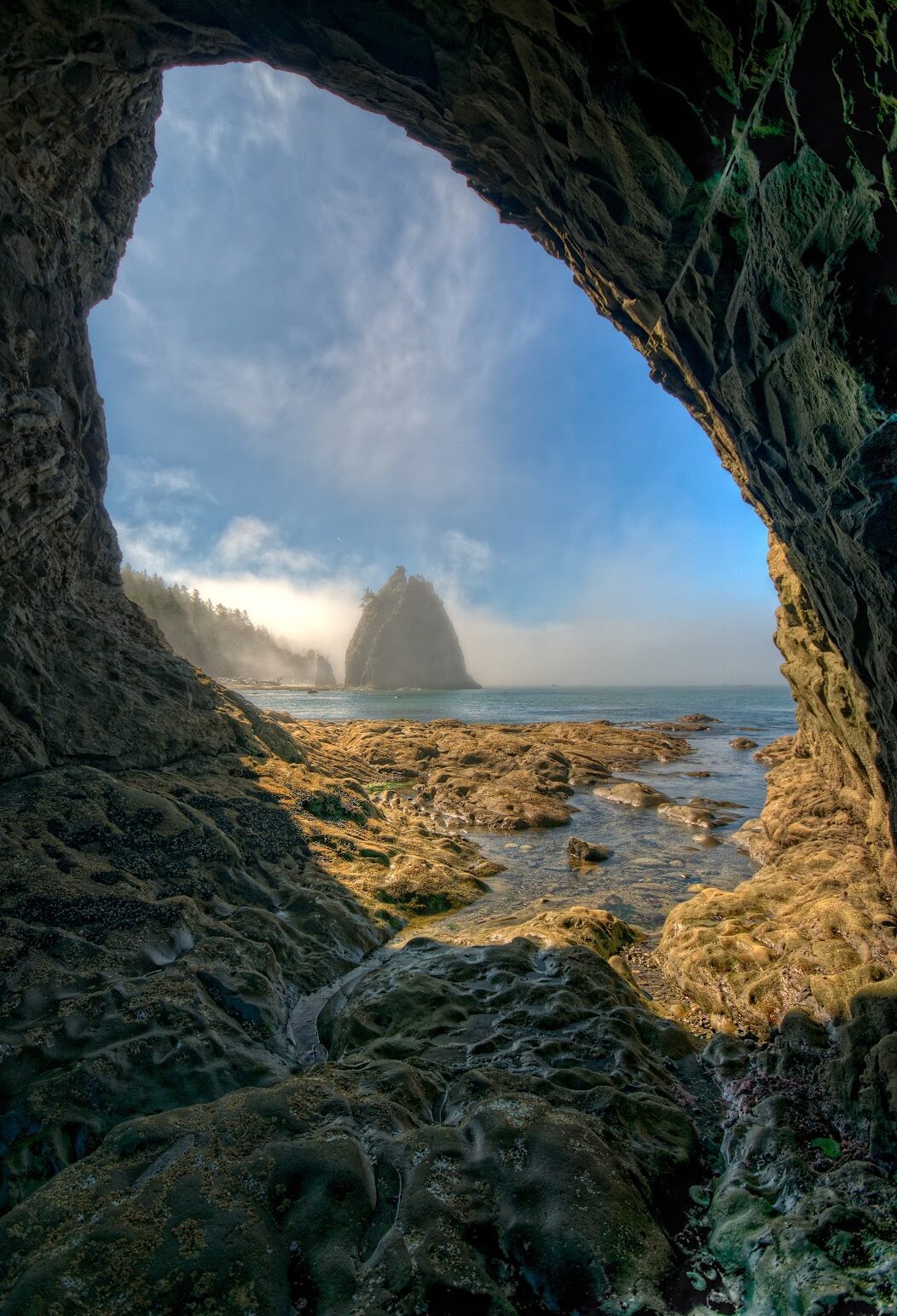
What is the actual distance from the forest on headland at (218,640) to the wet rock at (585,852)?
82648mm

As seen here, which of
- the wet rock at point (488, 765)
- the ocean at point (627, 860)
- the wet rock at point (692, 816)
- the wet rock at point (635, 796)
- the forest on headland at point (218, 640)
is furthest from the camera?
the forest on headland at point (218, 640)

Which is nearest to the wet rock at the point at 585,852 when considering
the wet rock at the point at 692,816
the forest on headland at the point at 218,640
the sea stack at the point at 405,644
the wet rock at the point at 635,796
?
the wet rock at the point at 692,816

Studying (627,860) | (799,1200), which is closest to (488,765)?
(627,860)

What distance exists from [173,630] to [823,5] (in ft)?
361

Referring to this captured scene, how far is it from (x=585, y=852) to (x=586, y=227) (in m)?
13.3

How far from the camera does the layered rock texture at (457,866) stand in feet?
10.8

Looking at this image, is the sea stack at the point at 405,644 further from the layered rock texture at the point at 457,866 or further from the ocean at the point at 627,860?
the layered rock texture at the point at 457,866

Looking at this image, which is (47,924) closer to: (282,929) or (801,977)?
(282,929)

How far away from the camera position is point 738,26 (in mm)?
5590

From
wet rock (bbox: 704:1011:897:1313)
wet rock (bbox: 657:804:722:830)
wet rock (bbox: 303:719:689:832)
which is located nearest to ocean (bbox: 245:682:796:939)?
wet rock (bbox: 657:804:722:830)

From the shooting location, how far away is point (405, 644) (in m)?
174

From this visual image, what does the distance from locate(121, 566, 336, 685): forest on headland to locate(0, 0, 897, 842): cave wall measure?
262 feet

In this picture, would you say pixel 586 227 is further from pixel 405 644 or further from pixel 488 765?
pixel 405 644

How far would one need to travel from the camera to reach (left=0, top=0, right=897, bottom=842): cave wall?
211 inches
